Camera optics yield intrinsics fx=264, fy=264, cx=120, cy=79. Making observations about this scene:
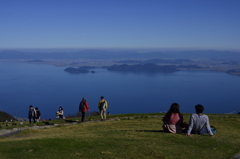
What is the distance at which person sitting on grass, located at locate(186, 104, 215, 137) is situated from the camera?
11.0m

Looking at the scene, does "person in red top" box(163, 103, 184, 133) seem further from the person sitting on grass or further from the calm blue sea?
the calm blue sea

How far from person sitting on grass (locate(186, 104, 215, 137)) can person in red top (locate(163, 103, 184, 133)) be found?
0.50m

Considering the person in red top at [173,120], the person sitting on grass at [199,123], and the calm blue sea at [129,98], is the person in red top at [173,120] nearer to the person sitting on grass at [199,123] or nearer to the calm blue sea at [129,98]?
the person sitting on grass at [199,123]

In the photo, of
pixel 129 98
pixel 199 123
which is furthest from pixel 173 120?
pixel 129 98

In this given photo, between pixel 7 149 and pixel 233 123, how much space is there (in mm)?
16661

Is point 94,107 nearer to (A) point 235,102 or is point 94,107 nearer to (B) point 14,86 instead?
(A) point 235,102

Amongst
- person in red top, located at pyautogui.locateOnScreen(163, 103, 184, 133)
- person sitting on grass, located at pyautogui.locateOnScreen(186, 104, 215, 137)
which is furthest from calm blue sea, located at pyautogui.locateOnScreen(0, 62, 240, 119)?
person sitting on grass, located at pyautogui.locateOnScreen(186, 104, 215, 137)

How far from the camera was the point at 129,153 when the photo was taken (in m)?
8.39

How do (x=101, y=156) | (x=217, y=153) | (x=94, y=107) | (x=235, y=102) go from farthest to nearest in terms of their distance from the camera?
(x=235, y=102) → (x=94, y=107) → (x=217, y=153) → (x=101, y=156)

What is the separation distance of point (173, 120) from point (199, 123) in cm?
109

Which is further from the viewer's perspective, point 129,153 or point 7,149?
point 7,149

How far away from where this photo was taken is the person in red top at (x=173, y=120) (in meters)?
11.3

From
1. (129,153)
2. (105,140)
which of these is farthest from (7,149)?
(129,153)

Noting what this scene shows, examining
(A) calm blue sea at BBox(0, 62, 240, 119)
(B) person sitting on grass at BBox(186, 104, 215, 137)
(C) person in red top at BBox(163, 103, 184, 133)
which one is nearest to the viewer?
(B) person sitting on grass at BBox(186, 104, 215, 137)
